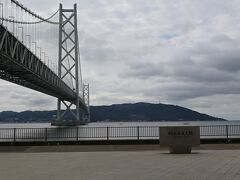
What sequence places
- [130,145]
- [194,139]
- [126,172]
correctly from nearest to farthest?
[126,172] < [194,139] < [130,145]

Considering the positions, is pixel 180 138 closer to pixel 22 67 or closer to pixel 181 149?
pixel 181 149

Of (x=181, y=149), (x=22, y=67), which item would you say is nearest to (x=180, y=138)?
(x=181, y=149)

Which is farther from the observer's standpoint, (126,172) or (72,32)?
(72,32)

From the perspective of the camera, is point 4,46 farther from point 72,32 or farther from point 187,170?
point 72,32

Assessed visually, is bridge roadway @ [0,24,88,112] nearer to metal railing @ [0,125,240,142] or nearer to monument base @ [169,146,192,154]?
metal railing @ [0,125,240,142]

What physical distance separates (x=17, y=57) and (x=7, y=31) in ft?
14.6

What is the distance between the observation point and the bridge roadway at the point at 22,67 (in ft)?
117

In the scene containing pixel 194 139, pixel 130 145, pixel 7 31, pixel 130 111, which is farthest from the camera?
pixel 130 111

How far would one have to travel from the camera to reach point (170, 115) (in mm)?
184750

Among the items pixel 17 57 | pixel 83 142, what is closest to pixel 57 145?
pixel 83 142

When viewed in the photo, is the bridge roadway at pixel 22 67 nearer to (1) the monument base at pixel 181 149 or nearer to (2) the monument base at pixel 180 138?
(2) the monument base at pixel 180 138

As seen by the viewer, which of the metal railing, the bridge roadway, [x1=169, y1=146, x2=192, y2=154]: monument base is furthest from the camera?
the bridge roadway

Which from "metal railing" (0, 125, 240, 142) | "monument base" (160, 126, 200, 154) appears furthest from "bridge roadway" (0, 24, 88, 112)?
"monument base" (160, 126, 200, 154)

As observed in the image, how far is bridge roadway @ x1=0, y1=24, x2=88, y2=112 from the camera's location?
3566 centimetres
